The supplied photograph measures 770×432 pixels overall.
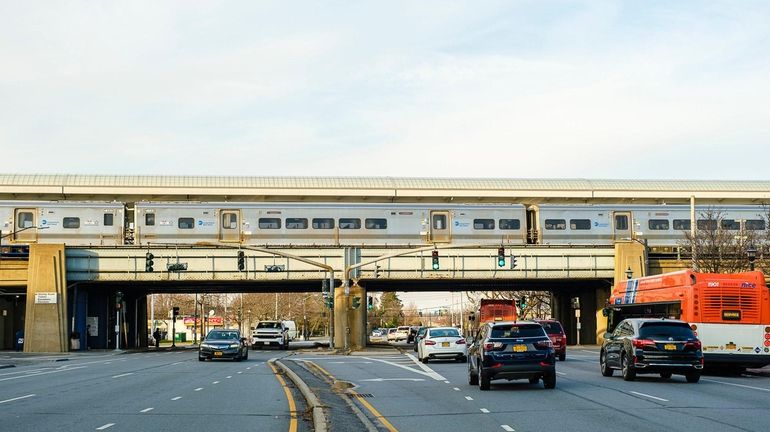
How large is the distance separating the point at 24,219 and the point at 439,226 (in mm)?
24587

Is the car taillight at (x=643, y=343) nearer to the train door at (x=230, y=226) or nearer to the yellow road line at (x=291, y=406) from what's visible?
the yellow road line at (x=291, y=406)

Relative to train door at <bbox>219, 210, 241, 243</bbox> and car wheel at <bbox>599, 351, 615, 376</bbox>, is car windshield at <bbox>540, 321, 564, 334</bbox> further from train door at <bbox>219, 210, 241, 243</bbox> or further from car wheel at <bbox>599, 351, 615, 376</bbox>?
train door at <bbox>219, 210, 241, 243</bbox>

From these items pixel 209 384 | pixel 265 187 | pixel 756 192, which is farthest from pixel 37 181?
pixel 756 192

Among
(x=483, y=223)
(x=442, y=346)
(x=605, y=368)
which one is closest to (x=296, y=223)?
(x=483, y=223)

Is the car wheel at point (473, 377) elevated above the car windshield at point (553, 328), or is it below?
below

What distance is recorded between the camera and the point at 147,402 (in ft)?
68.8

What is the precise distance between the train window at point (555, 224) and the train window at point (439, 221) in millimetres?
6907

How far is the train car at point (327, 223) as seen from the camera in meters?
58.6

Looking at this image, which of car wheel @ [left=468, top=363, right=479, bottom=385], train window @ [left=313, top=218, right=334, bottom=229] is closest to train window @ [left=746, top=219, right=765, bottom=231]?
train window @ [left=313, top=218, right=334, bottom=229]

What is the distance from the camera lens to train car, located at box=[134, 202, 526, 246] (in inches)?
2307

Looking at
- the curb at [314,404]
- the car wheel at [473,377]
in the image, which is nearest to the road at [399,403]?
the curb at [314,404]

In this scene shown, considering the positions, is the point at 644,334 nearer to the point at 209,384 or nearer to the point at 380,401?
the point at 380,401

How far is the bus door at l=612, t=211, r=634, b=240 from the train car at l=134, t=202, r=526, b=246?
5.67 m

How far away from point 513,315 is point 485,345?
35.4m
